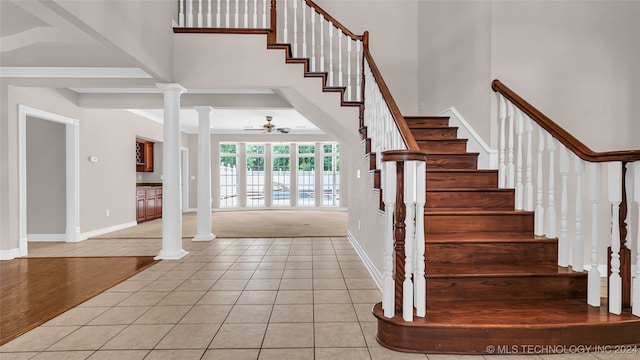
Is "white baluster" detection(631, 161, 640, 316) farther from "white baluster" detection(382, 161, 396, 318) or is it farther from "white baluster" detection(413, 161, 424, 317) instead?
"white baluster" detection(382, 161, 396, 318)

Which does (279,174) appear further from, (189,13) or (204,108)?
(189,13)

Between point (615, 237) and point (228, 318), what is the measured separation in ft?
9.25

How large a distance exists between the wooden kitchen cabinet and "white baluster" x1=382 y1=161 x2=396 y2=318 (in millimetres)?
7950

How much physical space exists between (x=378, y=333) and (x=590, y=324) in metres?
1.29

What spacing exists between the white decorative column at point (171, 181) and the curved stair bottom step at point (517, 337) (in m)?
3.65

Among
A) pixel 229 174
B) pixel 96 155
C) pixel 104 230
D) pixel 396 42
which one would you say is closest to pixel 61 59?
pixel 96 155

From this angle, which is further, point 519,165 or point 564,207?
point 519,165

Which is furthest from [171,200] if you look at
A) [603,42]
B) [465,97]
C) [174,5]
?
[603,42]

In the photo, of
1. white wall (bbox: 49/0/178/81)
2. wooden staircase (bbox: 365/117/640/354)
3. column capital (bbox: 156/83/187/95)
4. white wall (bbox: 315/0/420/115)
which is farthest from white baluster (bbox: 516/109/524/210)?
column capital (bbox: 156/83/187/95)

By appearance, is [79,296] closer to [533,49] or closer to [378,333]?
[378,333]

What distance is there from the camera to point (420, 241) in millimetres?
2146

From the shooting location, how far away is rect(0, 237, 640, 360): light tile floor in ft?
7.14

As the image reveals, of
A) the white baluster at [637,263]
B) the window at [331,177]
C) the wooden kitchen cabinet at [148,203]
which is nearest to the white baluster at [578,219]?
the white baluster at [637,263]

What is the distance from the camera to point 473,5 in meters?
3.85
